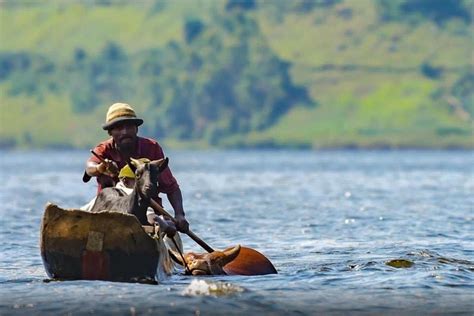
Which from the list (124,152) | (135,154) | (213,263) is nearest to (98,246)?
(124,152)

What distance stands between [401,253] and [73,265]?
8980mm

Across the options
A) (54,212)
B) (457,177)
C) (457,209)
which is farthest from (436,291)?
(457,177)

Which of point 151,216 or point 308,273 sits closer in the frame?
point 151,216

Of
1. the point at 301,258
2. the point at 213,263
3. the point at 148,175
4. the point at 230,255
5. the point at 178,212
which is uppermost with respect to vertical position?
the point at 148,175

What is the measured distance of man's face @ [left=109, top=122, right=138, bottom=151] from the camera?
69.5ft

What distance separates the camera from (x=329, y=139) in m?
198

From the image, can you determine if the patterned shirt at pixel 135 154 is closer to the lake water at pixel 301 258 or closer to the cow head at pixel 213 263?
the cow head at pixel 213 263

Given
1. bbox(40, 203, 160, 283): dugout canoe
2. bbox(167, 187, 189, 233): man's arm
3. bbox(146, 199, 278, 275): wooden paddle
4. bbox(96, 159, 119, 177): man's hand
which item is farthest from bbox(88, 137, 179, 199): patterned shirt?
bbox(40, 203, 160, 283): dugout canoe

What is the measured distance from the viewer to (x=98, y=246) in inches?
782

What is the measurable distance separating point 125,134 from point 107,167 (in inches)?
32.2

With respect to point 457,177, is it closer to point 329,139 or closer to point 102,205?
point 102,205

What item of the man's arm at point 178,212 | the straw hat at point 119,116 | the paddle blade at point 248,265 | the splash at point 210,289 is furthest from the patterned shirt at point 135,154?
the splash at point 210,289

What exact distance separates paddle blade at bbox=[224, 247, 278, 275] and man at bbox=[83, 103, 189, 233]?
1.53m

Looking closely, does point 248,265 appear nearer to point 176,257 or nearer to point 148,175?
point 176,257
